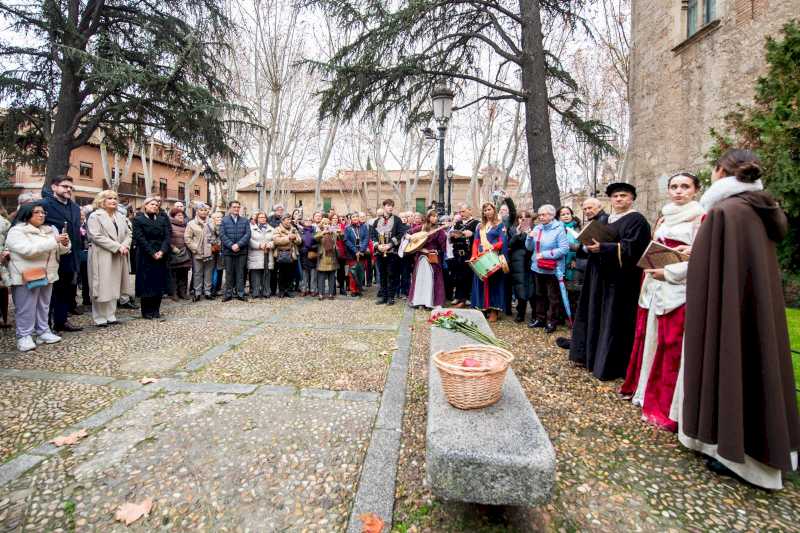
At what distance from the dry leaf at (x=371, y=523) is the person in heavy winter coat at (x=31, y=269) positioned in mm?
5328

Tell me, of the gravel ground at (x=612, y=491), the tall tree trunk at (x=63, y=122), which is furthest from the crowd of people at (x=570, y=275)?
the tall tree trunk at (x=63, y=122)

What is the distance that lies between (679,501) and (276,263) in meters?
8.26

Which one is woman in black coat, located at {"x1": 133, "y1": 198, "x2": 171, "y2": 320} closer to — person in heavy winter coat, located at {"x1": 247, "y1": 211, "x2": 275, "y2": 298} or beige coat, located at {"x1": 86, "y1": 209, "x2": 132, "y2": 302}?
beige coat, located at {"x1": 86, "y1": 209, "x2": 132, "y2": 302}

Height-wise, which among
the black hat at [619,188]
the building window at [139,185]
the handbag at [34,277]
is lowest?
the handbag at [34,277]

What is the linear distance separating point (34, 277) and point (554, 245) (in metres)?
7.16

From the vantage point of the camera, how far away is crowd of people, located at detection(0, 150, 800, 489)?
8.21 ft

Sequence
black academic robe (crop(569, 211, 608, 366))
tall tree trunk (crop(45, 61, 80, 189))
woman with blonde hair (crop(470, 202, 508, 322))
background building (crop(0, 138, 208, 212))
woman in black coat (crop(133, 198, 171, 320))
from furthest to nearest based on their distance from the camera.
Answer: background building (crop(0, 138, 208, 212))
tall tree trunk (crop(45, 61, 80, 189))
woman with blonde hair (crop(470, 202, 508, 322))
woman in black coat (crop(133, 198, 171, 320))
black academic robe (crop(569, 211, 608, 366))

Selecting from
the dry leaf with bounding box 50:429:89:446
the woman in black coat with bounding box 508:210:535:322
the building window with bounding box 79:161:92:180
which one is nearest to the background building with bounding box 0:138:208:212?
the building window with bounding box 79:161:92:180

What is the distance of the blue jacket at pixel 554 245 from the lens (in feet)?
19.6

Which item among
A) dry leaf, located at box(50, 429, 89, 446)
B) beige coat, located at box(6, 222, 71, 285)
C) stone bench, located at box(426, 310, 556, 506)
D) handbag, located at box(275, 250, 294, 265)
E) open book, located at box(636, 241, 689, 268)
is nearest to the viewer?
stone bench, located at box(426, 310, 556, 506)

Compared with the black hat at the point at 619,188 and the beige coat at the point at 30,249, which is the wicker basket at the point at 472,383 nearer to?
the black hat at the point at 619,188

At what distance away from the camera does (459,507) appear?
2.26 m

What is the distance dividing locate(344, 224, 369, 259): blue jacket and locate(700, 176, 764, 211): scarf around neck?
22.7 ft

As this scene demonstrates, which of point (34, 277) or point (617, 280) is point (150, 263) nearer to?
point (34, 277)
